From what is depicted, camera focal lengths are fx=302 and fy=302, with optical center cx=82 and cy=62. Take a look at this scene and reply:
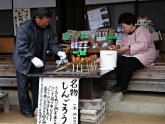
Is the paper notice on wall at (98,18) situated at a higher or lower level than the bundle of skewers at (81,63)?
higher

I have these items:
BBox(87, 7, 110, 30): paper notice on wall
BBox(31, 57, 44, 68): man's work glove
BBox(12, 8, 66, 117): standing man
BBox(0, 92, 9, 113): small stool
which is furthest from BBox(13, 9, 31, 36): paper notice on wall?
BBox(31, 57, 44, 68): man's work glove

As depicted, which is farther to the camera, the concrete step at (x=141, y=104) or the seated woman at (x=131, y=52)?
the seated woman at (x=131, y=52)

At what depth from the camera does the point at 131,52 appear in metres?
6.39

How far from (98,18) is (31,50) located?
283 cm

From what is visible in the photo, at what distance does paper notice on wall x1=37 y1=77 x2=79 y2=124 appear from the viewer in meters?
5.55

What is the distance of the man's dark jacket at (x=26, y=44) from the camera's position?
19.5ft

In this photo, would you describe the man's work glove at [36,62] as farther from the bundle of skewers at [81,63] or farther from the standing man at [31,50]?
the bundle of skewers at [81,63]

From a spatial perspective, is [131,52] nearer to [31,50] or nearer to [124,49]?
[124,49]

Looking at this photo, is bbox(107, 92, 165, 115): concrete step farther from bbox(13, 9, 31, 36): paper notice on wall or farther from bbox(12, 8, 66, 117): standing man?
bbox(13, 9, 31, 36): paper notice on wall

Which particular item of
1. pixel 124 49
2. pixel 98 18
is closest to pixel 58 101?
pixel 124 49

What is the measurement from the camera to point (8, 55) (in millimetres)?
9258

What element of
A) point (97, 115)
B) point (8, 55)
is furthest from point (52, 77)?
point (8, 55)

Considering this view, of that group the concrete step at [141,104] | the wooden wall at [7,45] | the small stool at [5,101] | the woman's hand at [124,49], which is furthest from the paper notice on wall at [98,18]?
the small stool at [5,101]

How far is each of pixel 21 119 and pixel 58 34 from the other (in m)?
3.18
